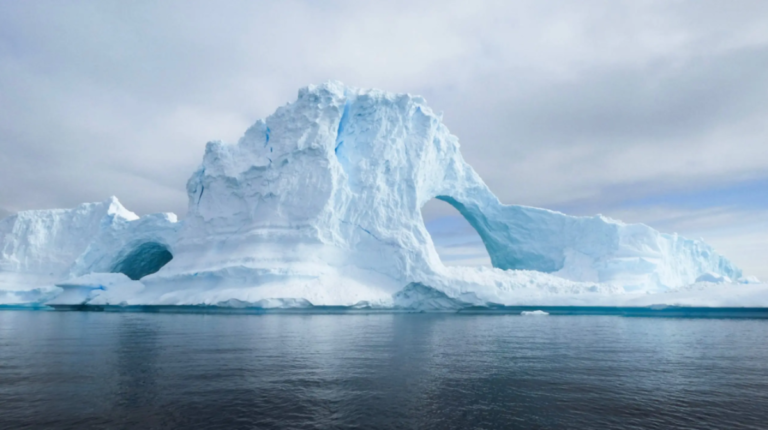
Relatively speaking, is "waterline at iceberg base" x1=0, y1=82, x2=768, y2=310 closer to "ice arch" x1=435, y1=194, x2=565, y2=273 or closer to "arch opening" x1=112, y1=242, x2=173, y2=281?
"ice arch" x1=435, y1=194, x2=565, y2=273

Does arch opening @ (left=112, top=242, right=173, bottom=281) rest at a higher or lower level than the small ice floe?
higher

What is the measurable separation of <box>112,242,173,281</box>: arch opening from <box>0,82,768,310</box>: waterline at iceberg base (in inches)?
16.8

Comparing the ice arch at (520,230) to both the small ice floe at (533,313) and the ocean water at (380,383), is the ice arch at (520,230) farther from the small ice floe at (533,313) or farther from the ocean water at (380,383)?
the ocean water at (380,383)

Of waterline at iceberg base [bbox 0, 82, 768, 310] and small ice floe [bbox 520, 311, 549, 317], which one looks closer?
waterline at iceberg base [bbox 0, 82, 768, 310]

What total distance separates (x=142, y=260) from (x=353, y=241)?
17791 mm

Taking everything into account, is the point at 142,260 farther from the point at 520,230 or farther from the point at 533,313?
the point at 533,313

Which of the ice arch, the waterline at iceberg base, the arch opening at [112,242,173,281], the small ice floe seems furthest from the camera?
the arch opening at [112,242,173,281]

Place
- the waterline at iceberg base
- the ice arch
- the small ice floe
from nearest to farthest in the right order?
1. the waterline at iceberg base
2. the small ice floe
3. the ice arch

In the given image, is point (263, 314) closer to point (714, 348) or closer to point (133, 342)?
point (133, 342)

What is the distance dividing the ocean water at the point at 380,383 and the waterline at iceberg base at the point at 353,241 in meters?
8.77

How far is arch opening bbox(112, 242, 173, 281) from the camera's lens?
28859 millimetres

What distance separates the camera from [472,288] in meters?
20.5

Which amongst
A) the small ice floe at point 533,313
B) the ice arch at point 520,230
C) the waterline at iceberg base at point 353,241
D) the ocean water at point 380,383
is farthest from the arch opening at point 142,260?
the small ice floe at point 533,313

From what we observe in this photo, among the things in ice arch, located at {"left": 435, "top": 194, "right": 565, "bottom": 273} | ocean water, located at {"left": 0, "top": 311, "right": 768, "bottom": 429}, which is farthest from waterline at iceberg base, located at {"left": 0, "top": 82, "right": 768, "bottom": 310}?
ocean water, located at {"left": 0, "top": 311, "right": 768, "bottom": 429}
